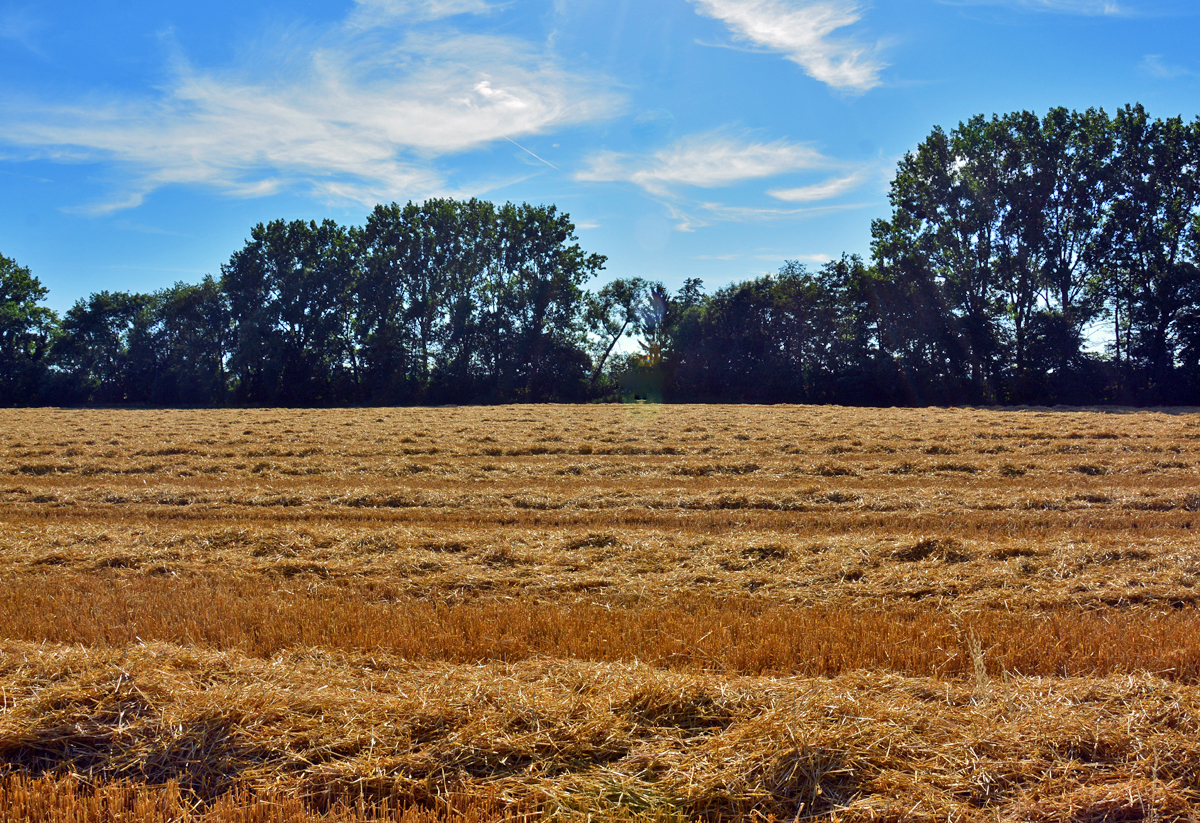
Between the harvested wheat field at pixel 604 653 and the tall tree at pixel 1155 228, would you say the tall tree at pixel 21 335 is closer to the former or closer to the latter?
the harvested wheat field at pixel 604 653

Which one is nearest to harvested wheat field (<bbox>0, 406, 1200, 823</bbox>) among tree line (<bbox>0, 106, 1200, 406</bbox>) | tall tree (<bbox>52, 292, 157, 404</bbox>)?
tree line (<bbox>0, 106, 1200, 406</bbox>)

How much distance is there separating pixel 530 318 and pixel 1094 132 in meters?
36.4

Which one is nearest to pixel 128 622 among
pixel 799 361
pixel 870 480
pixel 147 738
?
pixel 147 738

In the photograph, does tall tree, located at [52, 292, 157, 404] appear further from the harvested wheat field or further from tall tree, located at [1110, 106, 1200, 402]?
tall tree, located at [1110, 106, 1200, 402]

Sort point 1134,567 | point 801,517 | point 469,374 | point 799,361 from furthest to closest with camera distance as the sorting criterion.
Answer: point 469,374
point 799,361
point 801,517
point 1134,567

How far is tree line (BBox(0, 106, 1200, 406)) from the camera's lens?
39.5 meters

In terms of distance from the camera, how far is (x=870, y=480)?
13.1 metres

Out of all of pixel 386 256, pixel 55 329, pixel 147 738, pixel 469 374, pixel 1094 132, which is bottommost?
pixel 147 738

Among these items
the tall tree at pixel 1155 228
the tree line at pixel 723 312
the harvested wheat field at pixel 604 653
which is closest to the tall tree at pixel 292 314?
the tree line at pixel 723 312

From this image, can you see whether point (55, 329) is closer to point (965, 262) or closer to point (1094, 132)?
point (965, 262)

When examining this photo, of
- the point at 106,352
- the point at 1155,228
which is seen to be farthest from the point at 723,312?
the point at 106,352

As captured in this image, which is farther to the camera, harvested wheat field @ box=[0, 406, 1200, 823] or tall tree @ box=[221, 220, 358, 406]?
tall tree @ box=[221, 220, 358, 406]

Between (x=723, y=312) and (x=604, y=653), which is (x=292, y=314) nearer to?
(x=723, y=312)

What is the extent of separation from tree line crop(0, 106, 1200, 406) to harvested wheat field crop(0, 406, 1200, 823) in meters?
32.3
